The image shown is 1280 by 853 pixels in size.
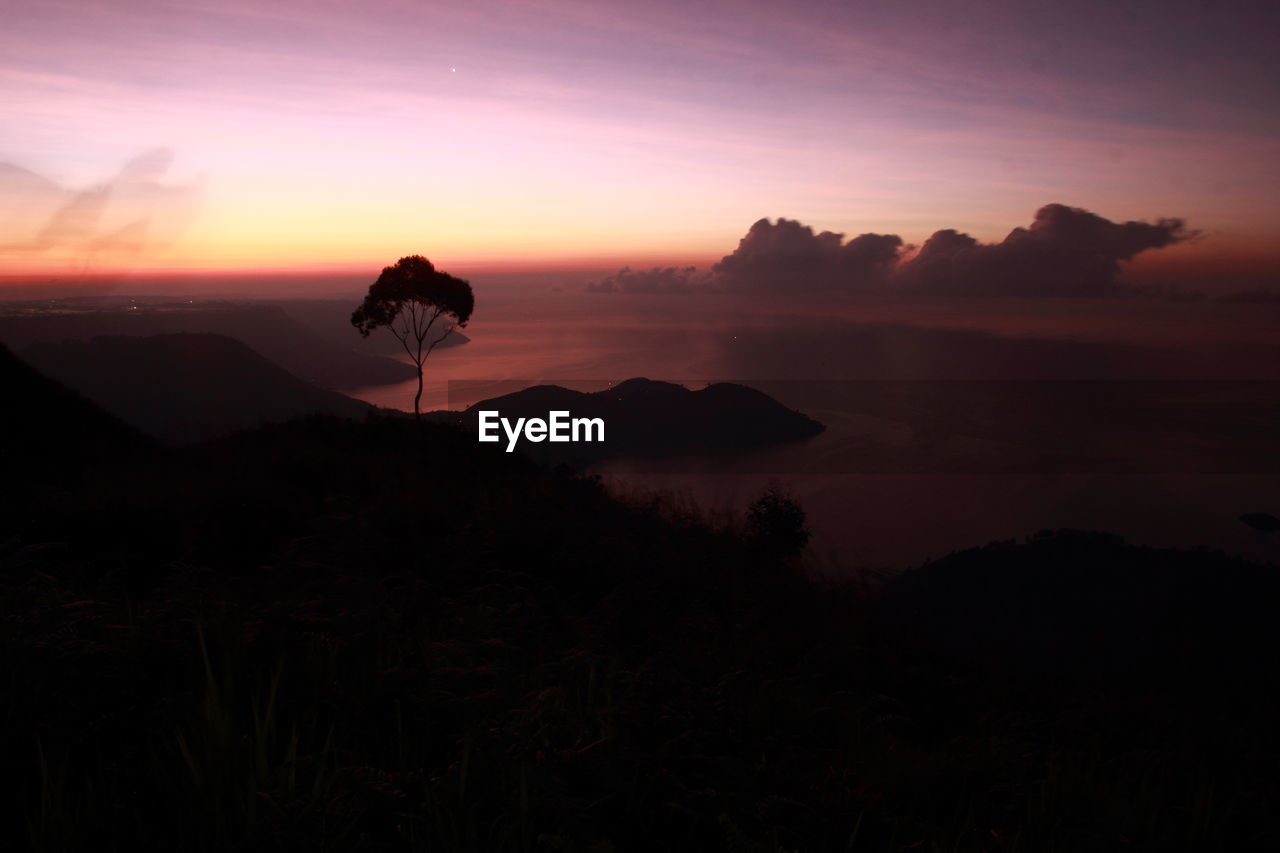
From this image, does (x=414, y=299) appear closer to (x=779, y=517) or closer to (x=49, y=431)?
(x=49, y=431)

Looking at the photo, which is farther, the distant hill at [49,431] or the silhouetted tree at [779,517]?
the silhouetted tree at [779,517]

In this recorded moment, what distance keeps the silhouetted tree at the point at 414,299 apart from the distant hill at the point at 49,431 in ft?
47.6

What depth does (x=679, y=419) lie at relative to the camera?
4909 inches

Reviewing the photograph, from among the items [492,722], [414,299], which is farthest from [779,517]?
[492,722]

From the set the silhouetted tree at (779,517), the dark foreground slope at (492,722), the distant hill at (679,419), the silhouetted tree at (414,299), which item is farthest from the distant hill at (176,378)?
the dark foreground slope at (492,722)

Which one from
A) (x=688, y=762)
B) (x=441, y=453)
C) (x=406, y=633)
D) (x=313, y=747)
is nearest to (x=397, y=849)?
(x=313, y=747)

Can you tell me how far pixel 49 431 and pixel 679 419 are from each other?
366 ft

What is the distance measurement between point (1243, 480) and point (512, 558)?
14794cm

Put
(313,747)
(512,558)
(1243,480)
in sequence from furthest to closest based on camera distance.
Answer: (1243,480), (512,558), (313,747)

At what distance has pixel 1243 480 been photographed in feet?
369

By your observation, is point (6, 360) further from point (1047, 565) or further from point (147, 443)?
point (1047, 565)

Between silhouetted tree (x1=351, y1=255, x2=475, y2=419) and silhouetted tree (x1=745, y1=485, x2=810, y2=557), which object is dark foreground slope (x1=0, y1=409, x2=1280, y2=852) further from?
silhouetted tree (x1=745, y1=485, x2=810, y2=557)

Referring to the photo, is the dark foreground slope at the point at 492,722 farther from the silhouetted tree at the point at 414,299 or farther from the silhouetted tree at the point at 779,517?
the silhouetted tree at the point at 779,517

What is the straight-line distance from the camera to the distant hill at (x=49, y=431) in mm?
12609
